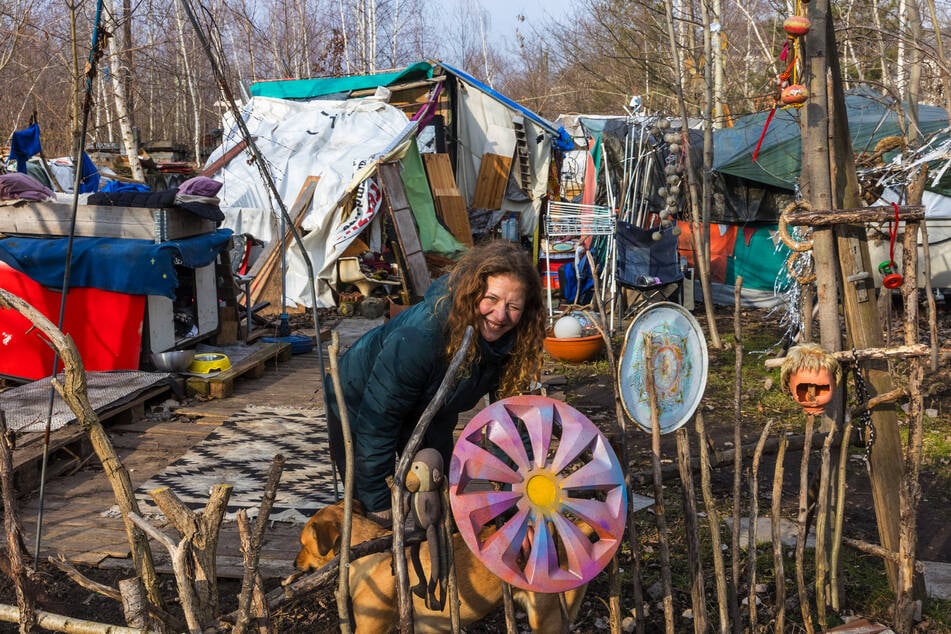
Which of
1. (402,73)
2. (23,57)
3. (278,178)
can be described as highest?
(23,57)

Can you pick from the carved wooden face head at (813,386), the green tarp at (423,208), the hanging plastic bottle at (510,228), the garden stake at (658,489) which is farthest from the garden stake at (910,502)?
the hanging plastic bottle at (510,228)

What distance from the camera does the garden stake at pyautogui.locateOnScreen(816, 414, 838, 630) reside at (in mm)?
2900

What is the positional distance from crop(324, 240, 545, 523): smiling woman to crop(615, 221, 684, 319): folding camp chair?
7.56m

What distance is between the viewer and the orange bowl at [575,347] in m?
8.56

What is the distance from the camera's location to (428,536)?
227cm

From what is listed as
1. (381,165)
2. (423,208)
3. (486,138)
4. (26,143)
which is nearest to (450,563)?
(26,143)

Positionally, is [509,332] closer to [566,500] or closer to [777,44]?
[566,500]

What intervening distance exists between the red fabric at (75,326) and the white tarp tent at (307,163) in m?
4.85

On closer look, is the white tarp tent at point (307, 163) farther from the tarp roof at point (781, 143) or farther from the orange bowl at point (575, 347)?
the tarp roof at point (781, 143)

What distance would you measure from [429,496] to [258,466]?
3303 millimetres

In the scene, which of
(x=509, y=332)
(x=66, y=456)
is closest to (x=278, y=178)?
(x=66, y=456)

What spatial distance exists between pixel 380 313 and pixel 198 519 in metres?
9.11

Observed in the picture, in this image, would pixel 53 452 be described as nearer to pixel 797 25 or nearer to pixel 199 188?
pixel 199 188

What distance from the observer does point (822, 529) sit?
119 inches
